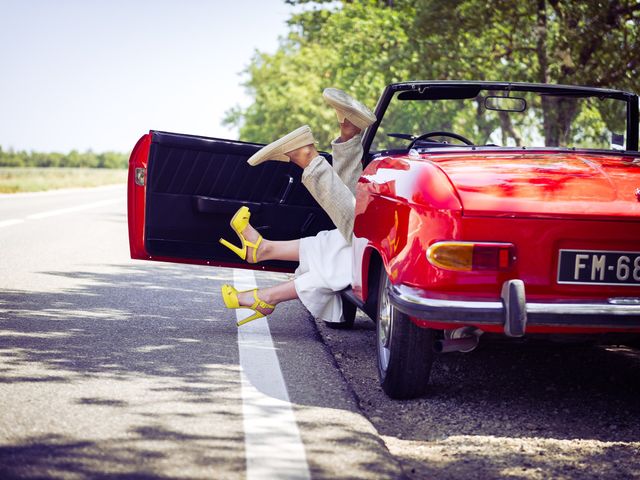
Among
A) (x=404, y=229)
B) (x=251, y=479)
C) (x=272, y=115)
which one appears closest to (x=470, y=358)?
(x=404, y=229)

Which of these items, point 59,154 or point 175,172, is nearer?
point 175,172

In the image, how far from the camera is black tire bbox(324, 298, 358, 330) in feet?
21.7

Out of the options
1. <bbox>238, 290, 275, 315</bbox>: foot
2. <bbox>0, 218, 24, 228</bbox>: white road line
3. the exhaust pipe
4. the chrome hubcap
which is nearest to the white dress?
<bbox>238, 290, 275, 315</bbox>: foot

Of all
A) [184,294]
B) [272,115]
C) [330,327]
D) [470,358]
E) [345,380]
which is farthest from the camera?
[272,115]

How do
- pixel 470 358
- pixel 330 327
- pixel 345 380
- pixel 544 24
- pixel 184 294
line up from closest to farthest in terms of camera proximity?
pixel 345 380 → pixel 470 358 → pixel 330 327 → pixel 184 294 → pixel 544 24

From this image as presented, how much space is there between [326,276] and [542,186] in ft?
6.20

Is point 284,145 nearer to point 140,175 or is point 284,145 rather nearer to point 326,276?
point 326,276

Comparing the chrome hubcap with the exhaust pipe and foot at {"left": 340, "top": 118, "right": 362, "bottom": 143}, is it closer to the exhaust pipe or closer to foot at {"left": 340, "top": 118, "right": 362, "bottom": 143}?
the exhaust pipe

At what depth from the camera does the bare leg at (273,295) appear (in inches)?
237

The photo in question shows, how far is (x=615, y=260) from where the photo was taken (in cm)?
403

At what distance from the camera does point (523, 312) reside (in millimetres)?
3918

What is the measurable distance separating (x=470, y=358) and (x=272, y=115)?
132 feet

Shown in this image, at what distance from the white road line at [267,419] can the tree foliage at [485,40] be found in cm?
1051

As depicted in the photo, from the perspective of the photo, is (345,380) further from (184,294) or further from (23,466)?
(184,294)
